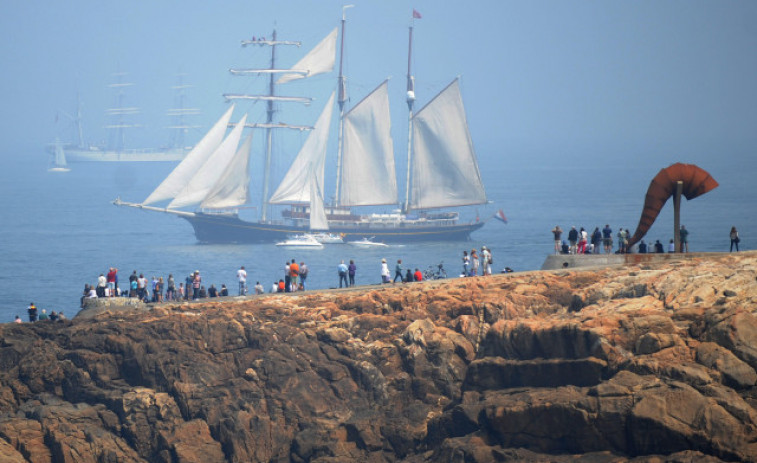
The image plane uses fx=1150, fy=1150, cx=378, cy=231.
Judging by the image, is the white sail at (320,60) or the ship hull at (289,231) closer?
the ship hull at (289,231)

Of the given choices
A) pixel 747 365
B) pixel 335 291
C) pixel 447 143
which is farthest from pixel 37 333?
pixel 447 143

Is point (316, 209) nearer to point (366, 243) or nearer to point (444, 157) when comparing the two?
point (366, 243)

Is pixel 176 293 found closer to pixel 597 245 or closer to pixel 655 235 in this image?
pixel 597 245

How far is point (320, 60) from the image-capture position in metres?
98.7

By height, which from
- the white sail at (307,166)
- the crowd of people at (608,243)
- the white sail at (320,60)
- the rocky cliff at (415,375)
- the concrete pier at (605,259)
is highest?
the white sail at (320,60)

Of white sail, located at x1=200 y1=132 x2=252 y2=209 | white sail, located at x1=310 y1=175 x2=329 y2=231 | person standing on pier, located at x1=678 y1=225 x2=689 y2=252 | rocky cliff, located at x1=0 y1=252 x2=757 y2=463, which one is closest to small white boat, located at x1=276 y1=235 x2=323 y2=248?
white sail, located at x1=310 y1=175 x2=329 y2=231

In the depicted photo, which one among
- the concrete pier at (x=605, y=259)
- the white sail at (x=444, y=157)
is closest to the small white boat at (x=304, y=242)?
the white sail at (x=444, y=157)

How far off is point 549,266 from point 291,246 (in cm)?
5918

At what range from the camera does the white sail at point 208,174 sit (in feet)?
293

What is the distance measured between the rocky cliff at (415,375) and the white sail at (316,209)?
5670 centimetres

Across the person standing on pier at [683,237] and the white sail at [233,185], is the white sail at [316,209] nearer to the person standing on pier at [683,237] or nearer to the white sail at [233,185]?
the white sail at [233,185]

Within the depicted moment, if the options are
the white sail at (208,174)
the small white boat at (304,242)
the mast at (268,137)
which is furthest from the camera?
the mast at (268,137)

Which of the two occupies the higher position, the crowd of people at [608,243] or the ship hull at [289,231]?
the crowd of people at [608,243]

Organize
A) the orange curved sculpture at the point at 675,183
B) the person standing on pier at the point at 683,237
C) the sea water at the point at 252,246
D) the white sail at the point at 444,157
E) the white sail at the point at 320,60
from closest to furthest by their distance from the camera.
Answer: the orange curved sculpture at the point at 675,183
the person standing on pier at the point at 683,237
the sea water at the point at 252,246
the white sail at the point at 444,157
the white sail at the point at 320,60
